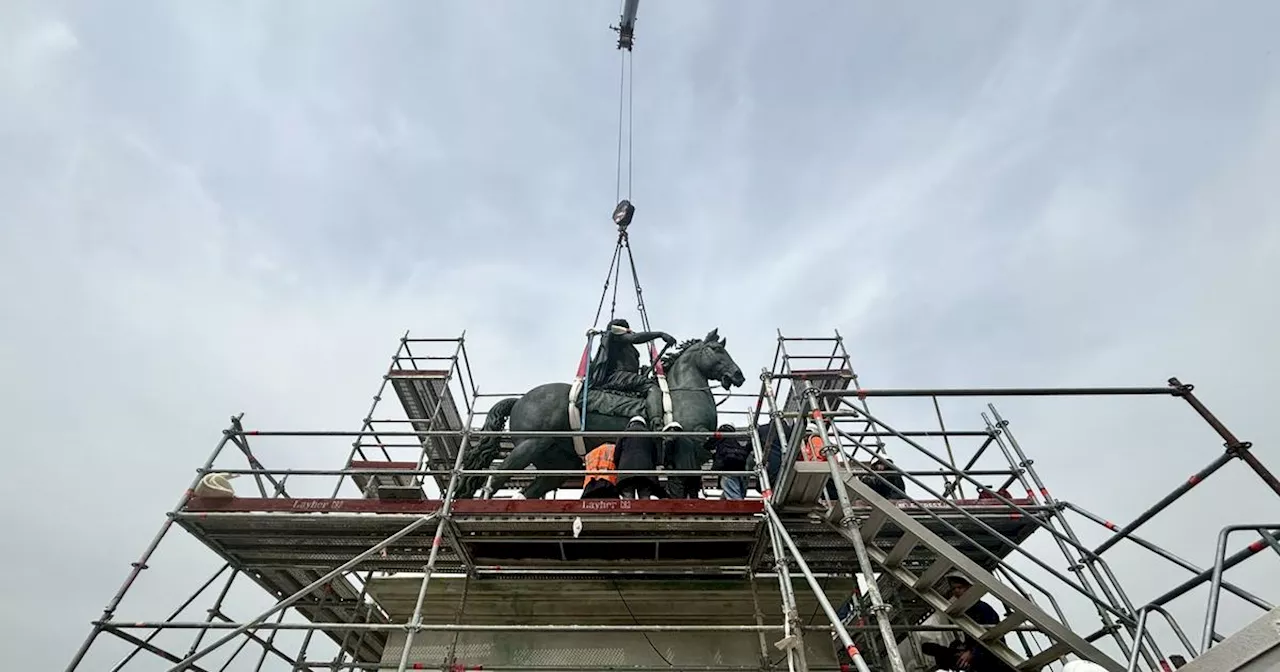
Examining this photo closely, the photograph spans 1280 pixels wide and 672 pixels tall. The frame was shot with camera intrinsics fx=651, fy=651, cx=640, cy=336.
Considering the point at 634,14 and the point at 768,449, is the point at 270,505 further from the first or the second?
the point at 634,14

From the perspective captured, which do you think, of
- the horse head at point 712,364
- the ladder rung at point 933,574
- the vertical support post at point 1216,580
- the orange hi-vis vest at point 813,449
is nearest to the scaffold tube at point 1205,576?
the vertical support post at point 1216,580

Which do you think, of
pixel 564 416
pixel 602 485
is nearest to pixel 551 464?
pixel 564 416

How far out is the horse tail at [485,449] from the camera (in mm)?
9336

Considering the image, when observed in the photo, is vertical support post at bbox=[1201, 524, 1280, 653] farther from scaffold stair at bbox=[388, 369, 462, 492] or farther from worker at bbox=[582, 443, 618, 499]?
scaffold stair at bbox=[388, 369, 462, 492]

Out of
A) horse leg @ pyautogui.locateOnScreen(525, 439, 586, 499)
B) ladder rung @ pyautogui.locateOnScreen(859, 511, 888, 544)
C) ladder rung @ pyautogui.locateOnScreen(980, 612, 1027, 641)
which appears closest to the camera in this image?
ladder rung @ pyautogui.locateOnScreen(980, 612, 1027, 641)

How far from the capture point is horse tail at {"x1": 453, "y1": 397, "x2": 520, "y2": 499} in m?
9.34

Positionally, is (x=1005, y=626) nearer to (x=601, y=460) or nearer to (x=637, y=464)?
(x=637, y=464)

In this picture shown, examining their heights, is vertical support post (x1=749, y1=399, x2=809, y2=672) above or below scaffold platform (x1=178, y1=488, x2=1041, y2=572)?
below

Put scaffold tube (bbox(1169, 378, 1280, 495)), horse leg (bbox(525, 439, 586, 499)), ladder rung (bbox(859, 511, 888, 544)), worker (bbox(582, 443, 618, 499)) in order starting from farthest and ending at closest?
horse leg (bbox(525, 439, 586, 499)) → worker (bbox(582, 443, 618, 499)) → ladder rung (bbox(859, 511, 888, 544)) → scaffold tube (bbox(1169, 378, 1280, 495))

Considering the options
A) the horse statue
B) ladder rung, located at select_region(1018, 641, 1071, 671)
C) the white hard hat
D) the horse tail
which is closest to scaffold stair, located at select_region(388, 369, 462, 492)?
the horse tail

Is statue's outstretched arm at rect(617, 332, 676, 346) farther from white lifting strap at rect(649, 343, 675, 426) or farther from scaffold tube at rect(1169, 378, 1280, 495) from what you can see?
scaffold tube at rect(1169, 378, 1280, 495)

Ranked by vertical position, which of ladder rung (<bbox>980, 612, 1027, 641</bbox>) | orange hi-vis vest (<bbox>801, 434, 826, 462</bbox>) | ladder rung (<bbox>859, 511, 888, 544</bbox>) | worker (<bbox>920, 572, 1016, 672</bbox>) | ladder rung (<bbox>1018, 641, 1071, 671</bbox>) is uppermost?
orange hi-vis vest (<bbox>801, 434, 826, 462</bbox>)

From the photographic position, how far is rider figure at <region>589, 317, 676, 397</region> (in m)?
10.3

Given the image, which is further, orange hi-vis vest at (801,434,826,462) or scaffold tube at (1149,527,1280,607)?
orange hi-vis vest at (801,434,826,462)
